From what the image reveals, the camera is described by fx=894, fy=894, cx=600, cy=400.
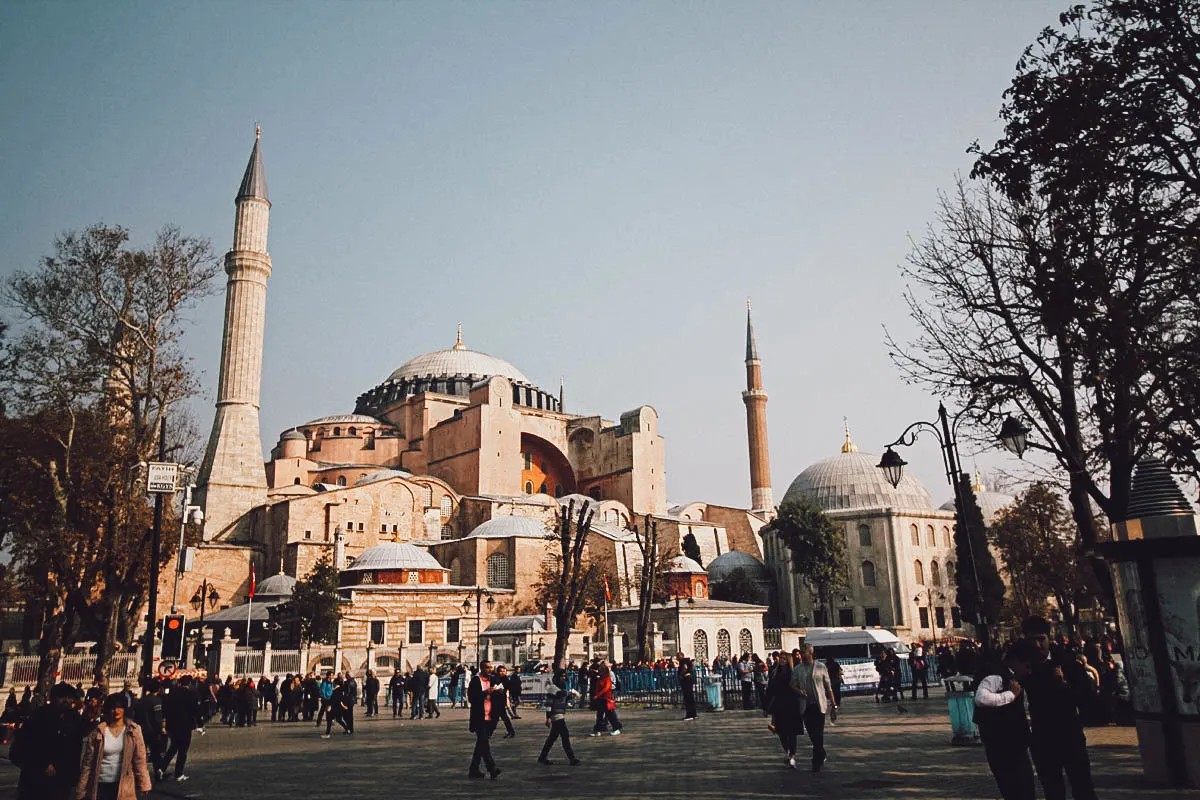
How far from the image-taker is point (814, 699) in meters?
8.37

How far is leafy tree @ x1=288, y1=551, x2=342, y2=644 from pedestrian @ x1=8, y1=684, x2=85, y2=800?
25.4 meters

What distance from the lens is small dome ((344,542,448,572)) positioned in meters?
33.5

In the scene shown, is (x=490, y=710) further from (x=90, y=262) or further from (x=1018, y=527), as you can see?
(x=1018, y=527)

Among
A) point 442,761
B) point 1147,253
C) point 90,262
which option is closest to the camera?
point 1147,253

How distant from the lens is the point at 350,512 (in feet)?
133

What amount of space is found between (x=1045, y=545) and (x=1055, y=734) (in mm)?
32561

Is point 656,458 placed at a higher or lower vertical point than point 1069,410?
higher

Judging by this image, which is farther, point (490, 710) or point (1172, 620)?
point (490, 710)

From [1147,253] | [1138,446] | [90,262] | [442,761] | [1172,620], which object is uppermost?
[90,262]

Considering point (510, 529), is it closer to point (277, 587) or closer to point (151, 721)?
point (277, 587)

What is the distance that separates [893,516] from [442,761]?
38.3 metres

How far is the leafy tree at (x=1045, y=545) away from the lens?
34.0 meters

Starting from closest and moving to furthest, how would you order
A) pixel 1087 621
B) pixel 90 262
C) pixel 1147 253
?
pixel 1147 253 → pixel 90 262 → pixel 1087 621

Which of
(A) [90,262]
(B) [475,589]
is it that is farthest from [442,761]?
(B) [475,589]
